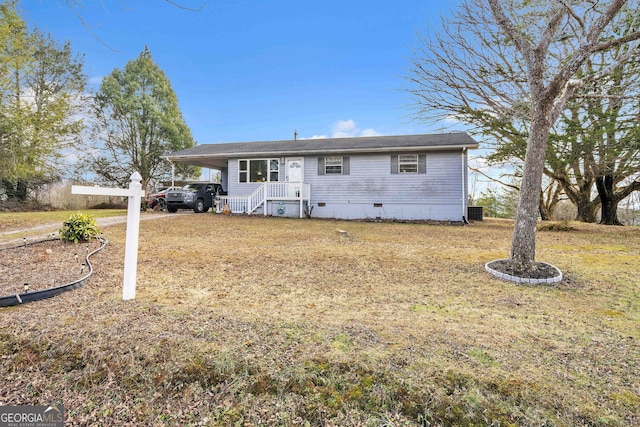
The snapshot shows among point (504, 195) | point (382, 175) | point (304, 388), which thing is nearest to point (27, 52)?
point (382, 175)

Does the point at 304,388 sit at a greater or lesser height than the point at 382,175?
lesser

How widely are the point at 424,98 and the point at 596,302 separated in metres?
8.32

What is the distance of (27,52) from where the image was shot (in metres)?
11.4

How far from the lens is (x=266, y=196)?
13742 millimetres

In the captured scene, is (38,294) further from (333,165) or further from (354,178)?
(333,165)

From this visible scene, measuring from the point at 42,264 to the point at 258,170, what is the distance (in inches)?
431

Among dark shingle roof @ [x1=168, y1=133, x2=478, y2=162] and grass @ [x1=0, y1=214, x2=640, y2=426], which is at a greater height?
dark shingle roof @ [x1=168, y1=133, x2=478, y2=162]

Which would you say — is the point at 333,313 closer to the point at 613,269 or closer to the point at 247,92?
the point at 613,269

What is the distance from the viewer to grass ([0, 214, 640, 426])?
5.37ft

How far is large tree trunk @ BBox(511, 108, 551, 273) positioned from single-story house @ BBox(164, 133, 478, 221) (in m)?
7.65

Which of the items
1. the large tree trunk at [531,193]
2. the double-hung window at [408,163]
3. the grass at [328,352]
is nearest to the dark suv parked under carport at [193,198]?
the double-hung window at [408,163]

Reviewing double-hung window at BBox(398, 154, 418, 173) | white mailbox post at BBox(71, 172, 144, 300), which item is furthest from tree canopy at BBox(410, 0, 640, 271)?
white mailbox post at BBox(71, 172, 144, 300)

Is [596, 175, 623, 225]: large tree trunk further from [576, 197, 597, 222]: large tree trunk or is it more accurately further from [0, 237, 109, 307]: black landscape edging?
[0, 237, 109, 307]: black landscape edging

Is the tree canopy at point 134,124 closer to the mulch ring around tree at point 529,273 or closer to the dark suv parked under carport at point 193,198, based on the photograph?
the dark suv parked under carport at point 193,198
